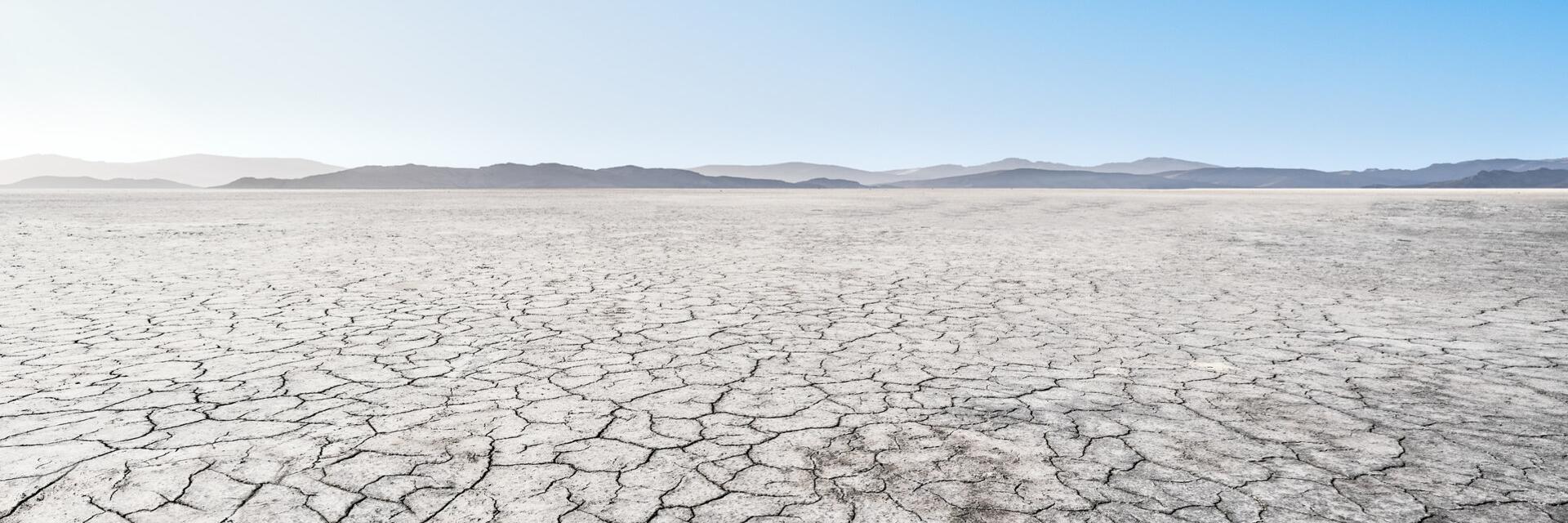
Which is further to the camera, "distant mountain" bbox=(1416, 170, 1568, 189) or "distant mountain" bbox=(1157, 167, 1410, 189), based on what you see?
"distant mountain" bbox=(1157, 167, 1410, 189)

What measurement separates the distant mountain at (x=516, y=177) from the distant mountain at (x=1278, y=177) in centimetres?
8444

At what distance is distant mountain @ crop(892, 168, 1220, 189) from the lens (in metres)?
142

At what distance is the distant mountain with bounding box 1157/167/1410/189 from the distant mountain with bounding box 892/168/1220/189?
349 inches

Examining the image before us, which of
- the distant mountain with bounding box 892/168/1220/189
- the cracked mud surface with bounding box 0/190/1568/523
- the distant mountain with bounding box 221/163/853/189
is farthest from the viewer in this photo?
the distant mountain with bounding box 892/168/1220/189

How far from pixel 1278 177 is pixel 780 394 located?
7008 inches

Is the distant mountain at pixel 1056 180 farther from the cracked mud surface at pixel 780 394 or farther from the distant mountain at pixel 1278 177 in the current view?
the cracked mud surface at pixel 780 394

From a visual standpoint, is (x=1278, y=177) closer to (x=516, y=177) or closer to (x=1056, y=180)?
(x=1056, y=180)

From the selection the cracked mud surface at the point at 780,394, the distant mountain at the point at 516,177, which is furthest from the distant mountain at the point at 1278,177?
the cracked mud surface at the point at 780,394

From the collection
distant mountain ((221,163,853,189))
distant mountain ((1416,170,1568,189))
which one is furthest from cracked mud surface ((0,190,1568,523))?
distant mountain ((1416,170,1568,189))

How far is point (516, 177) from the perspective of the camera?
102m

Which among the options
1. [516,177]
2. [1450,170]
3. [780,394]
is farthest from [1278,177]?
[780,394]

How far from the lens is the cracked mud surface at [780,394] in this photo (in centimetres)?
215

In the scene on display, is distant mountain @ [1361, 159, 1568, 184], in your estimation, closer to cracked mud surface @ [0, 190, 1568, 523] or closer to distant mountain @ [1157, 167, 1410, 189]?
distant mountain @ [1157, 167, 1410, 189]

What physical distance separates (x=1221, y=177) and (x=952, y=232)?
556ft
